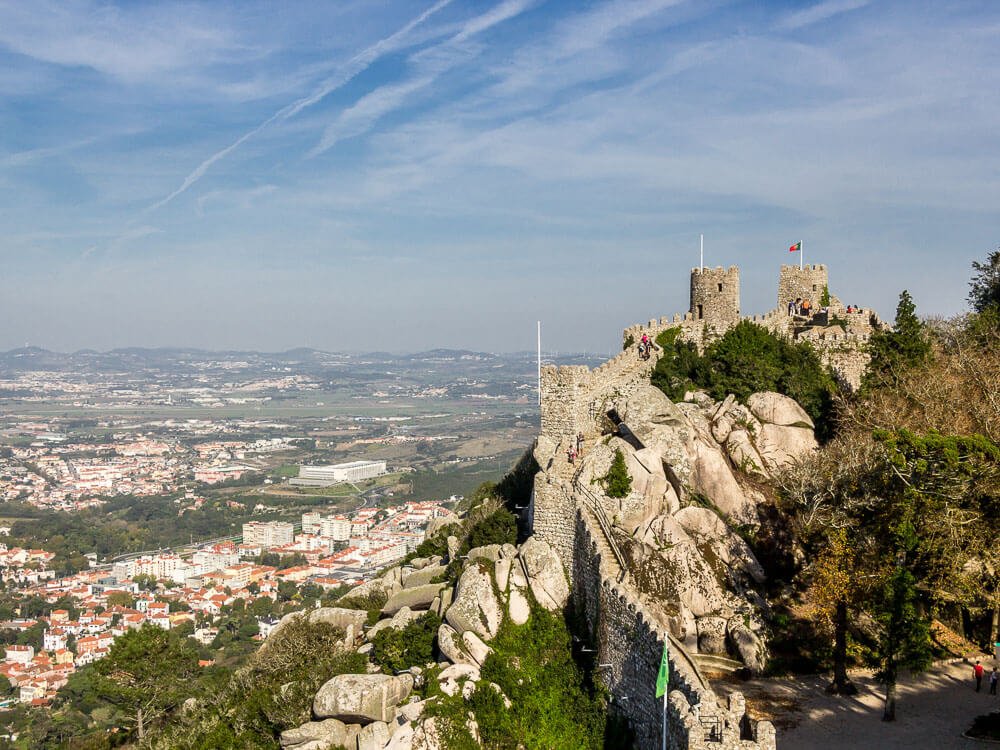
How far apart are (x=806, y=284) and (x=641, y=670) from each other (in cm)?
2370

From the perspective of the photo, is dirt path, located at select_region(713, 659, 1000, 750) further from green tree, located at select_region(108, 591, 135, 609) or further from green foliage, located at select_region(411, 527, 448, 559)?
green tree, located at select_region(108, 591, 135, 609)

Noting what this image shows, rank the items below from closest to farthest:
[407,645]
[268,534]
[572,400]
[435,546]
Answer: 1. [407,645]
2. [572,400]
3. [435,546]
4. [268,534]

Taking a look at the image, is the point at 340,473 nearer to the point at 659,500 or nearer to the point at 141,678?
the point at 141,678

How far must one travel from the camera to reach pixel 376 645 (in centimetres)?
2017

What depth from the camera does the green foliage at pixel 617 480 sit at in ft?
74.0

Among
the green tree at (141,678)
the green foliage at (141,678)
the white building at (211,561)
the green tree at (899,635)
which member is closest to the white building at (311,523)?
the white building at (211,561)

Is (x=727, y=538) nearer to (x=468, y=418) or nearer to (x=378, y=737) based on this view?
(x=378, y=737)

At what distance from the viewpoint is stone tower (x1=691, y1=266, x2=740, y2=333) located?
31695mm

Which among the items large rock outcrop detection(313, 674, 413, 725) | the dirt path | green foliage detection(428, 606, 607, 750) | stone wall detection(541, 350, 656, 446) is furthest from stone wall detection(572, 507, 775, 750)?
stone wall detection(541, 350, 656, 446)

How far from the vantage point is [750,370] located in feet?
94.4

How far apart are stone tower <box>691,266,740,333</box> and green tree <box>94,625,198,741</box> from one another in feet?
A: 70.8

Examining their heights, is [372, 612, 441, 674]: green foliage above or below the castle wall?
below

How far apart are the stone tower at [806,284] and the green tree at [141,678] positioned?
2603 centimetres

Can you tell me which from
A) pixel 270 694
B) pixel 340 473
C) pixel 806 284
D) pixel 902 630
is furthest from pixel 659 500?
pixel 340 473
